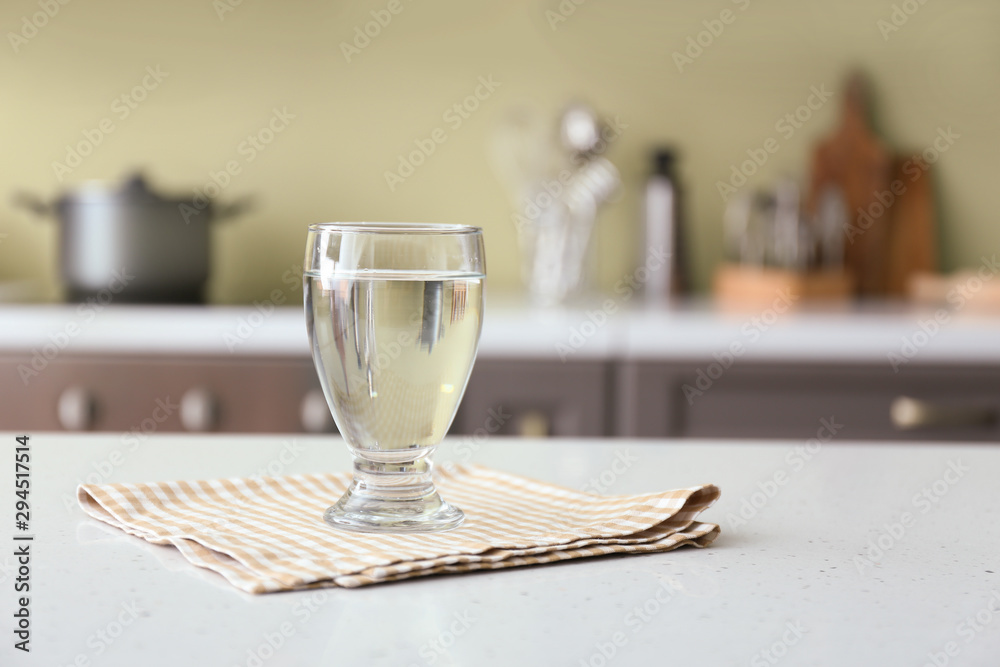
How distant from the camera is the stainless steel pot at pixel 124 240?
188cm

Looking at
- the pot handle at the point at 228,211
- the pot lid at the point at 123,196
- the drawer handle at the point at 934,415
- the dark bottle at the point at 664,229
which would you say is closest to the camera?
the drawer handle at the point at 934,415

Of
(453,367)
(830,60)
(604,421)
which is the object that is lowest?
(604,421)

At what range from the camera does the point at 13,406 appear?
1706 millimetres

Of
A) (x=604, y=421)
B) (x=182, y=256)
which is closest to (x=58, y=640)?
(x=604, y=421)

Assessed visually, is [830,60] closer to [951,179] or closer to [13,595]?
[951,179]

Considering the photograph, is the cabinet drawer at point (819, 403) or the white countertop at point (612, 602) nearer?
the white countertop at point (612, 602)

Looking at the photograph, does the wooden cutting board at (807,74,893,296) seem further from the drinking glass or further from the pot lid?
the drinking glass

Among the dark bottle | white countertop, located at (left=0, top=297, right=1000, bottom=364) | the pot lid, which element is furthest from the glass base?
the dark bottle

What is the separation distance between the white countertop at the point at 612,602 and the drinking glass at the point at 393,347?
0.29ft

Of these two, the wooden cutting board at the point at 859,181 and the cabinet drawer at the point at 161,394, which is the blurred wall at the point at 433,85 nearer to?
the wooden cutting board at the point at 859,181

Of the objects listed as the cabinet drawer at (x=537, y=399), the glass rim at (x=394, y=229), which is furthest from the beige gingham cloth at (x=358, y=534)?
the cabinet drawer at (x=537, y=399)

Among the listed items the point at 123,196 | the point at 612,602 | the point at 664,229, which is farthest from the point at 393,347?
the point at 664,229

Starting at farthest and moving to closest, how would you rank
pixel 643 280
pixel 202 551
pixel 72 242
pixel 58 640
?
pixel 643 280 < pixel 72 242 < pixel 202 551 < pixel 58 640

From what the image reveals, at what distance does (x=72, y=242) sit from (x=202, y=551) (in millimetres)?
1572
